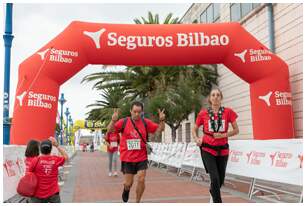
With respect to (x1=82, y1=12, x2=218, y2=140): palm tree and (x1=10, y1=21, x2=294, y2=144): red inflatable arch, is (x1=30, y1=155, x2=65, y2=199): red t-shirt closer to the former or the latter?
(x1=10, y1=21, x2=294, y2=144): red inflatable arch

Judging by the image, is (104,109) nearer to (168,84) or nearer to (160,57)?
(168,84)

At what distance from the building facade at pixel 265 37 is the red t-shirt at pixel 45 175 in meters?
9.61

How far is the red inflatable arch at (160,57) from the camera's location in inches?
404

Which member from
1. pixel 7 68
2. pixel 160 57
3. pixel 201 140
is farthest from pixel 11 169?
pixel 160 57

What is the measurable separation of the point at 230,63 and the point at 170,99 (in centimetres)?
746

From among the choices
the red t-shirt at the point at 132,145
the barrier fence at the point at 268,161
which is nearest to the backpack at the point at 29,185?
the red t-shirt at the point at 132,145

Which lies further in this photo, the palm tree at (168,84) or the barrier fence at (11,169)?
the palm tree at (168,84)

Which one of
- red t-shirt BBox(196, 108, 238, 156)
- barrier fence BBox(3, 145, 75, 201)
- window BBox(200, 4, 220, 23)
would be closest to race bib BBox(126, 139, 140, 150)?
red t-shirt BBox(196, 108, 238, 156)

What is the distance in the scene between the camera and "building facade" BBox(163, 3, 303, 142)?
1266 cm

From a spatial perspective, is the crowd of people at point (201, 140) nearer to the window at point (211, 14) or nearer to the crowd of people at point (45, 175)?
the crowd of people at point (45, 175)

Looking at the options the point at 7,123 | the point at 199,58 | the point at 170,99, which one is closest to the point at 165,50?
the point at 199,58

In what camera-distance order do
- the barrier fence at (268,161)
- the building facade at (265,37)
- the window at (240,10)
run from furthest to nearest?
the window at (240,10)
the building facade at (265,37)
the barrier fence at (268,161)

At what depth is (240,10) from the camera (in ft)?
57.5

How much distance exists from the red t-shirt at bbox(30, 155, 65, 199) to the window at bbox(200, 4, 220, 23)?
16.8 m
